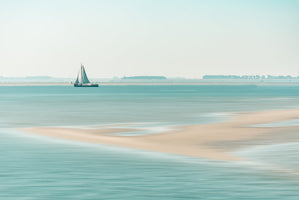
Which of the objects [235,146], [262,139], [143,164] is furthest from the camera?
[262,139]

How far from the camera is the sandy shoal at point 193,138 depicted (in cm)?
2714

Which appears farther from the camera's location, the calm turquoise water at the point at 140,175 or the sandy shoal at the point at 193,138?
the sandy shoal at the point at 193,138

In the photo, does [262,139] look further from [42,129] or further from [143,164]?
[42,129]

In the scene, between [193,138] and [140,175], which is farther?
[193,138]

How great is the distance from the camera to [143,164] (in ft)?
73.2

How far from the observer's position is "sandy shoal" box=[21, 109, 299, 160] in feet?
89.0

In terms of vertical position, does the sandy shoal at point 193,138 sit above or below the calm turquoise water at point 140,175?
below

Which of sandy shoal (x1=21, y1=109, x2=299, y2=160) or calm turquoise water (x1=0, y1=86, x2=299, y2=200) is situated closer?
calm turquoise water (x1=0, y1=86, x2=299, y2=200)

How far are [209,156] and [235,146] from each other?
3.90 m

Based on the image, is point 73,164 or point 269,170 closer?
point 269,170

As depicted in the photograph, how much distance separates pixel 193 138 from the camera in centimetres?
3284

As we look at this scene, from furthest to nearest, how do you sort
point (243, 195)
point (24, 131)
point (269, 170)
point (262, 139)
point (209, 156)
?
point (24, 131) < point (262, 139) < point (209, 156) < point (269, 170) < point (243, 195)

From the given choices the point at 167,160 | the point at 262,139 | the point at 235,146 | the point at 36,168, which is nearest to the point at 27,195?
the point at 36,168

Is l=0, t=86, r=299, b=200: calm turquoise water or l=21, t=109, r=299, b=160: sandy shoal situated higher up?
l=0, t=86, r=299, b=200: calm turquoise water
